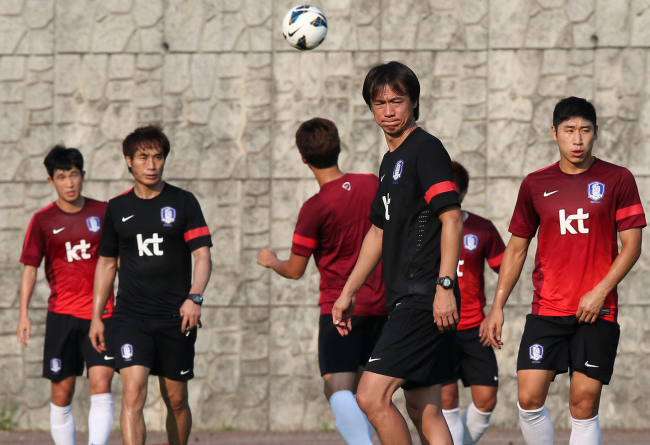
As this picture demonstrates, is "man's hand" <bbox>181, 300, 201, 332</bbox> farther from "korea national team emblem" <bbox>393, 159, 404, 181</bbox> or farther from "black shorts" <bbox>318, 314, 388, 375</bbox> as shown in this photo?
"korea national team emblem" <bbox>393, 159, 404, 181</bbox>

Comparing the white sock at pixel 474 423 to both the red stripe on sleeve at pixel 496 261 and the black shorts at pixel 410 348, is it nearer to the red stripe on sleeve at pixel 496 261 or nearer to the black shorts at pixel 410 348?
the red stripe on sleeve at pixel 496 261

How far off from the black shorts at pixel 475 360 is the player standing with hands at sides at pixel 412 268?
1886 millimetres

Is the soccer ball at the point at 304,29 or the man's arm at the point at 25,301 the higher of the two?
the soccer ball at the point at 304,29

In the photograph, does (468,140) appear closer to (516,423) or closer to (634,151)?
(634,151)

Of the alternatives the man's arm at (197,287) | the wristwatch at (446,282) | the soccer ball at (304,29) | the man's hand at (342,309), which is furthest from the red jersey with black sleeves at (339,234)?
the soccer ball at (304,29)

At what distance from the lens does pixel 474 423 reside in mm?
6332

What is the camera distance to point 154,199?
5.97 m

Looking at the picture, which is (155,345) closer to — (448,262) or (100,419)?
(100,419)

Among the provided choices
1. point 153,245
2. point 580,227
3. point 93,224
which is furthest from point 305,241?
point 93,224

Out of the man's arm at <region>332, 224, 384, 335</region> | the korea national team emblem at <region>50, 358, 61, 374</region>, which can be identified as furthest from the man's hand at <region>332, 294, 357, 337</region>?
the korea national team emblem at <region>50, 358, 61, 374</region>

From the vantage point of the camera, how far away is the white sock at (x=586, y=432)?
487 cm

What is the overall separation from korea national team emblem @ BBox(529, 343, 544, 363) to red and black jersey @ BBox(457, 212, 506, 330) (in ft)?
4.39

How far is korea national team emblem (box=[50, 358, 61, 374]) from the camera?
6543 mm

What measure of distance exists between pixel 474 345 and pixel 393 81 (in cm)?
261
